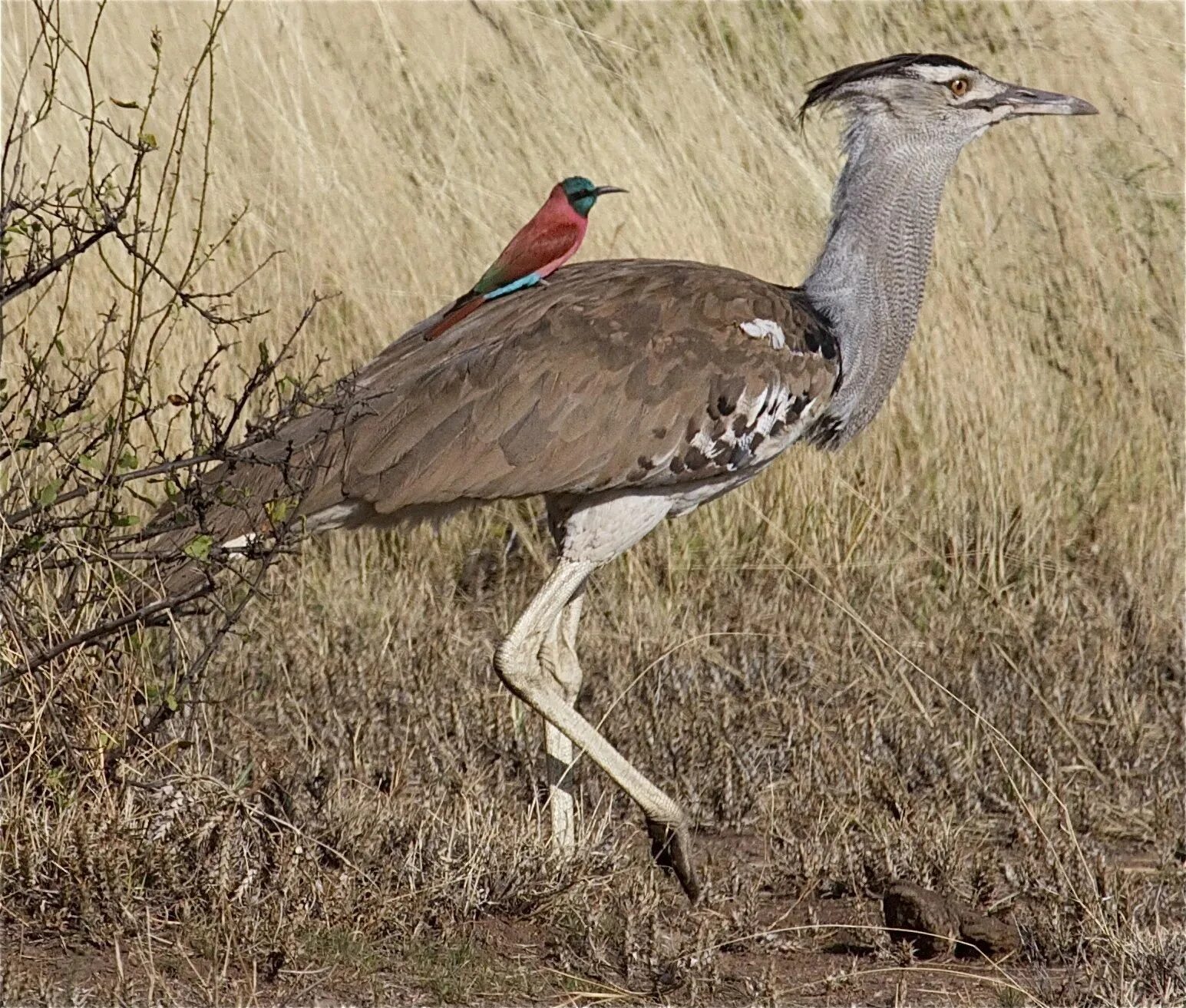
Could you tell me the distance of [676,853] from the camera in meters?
3.44

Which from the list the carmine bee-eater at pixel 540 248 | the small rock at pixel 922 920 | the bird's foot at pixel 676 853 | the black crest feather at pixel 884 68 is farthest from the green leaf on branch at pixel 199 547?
the black crest feather at pixel 884 68

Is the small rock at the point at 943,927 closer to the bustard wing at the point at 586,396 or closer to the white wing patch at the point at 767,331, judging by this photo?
the bustard wing at the point at 586,396

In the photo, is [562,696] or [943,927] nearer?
[943,927]

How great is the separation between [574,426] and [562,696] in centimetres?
64

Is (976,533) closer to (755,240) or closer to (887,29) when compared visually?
(755,240)

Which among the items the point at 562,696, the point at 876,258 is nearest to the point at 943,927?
the point at 562,696

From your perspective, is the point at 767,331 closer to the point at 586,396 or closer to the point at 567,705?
the point at 586,396

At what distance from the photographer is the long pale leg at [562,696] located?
3.58 metres

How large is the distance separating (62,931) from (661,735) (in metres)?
1.50

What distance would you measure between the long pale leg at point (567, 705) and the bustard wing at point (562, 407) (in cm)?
20

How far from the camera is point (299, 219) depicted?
582 centimetres

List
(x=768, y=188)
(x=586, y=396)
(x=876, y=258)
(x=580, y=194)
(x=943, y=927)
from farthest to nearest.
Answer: (x=768, y=188), (x=876, y=258), (x=580, y=194), (x=586, y=396), (x=943, y=927)

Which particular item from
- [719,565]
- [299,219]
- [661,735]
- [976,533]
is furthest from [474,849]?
[299,219]

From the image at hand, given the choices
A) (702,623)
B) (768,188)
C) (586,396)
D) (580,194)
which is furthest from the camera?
(768,188)
